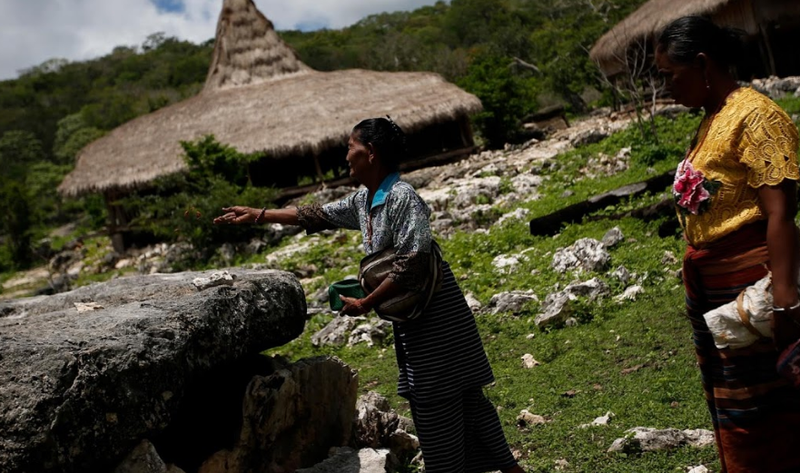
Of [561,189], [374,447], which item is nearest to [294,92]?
[561,189]

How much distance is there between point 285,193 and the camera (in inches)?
736

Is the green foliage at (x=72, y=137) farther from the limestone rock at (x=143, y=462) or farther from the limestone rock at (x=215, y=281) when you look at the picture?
the limestone rock at (x=143, y=462)

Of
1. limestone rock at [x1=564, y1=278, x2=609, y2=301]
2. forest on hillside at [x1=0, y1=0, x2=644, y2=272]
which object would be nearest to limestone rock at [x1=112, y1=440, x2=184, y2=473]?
limestone rock at [x1=564, y1=278, x2=609, y2=301]

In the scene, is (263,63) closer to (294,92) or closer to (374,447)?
(294,92)

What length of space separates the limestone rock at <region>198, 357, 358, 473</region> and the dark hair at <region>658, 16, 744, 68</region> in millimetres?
2228

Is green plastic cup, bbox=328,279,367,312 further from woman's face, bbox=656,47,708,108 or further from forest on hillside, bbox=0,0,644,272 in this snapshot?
forest on hillside, bbox=0,0,644,272

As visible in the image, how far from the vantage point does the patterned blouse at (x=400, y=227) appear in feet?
10.2

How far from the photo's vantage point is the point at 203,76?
57281mm

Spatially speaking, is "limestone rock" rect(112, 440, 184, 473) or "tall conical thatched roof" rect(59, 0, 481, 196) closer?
"limestone rock" rect(112, 440, 184, 473)

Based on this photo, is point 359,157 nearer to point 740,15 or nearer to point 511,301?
point 511,301

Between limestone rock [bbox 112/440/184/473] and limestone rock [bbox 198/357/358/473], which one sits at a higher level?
limestone rock [bbox 112/440/184/473]

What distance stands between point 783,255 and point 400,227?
4.55 ft

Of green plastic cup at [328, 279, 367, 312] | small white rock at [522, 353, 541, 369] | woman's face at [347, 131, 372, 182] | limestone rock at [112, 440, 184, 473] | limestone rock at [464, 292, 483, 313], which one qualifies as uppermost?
woman's face at [347, 131, 372, 182]

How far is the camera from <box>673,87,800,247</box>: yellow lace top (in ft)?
8.04
